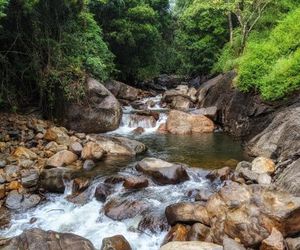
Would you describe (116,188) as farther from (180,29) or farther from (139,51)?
(180,29)

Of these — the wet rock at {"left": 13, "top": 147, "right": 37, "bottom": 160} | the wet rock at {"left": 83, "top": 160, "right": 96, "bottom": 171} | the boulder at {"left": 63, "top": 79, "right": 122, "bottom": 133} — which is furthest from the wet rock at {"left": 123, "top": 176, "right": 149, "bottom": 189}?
the boulder at {"left": 63, "top": 79, "right": 122, "bottom": 133}

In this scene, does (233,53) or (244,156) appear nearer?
(244,156)

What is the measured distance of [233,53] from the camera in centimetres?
1862

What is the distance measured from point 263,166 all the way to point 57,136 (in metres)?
6.25

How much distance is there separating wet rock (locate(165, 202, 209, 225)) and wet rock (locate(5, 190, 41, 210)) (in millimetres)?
3007

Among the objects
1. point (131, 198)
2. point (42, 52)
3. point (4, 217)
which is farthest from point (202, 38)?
point (4, 217)

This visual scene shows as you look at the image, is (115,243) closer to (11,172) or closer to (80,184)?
(80,184)

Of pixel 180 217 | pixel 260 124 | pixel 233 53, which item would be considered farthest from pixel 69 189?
pixel 233 53

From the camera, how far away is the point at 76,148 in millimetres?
10289

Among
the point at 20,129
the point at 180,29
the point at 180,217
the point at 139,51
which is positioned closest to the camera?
the point at 180,217

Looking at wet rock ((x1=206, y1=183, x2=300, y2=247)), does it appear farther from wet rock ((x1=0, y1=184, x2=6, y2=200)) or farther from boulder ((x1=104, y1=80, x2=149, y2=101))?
boulder ((x1=104, y1=80, x2=149, y2=101))

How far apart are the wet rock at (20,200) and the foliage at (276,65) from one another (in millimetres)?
7486

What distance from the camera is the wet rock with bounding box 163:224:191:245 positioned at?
6.05 metres

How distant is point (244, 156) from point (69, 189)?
496 cm
